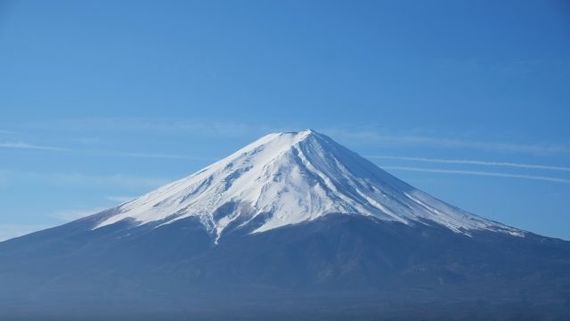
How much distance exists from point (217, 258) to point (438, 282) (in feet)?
75.1

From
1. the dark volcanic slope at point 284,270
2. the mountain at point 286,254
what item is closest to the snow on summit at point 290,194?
the mountain at point 286,254

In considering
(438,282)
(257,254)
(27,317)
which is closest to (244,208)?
(257,254)

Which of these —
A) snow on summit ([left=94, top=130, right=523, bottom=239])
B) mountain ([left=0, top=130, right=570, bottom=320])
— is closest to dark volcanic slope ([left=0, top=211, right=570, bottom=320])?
mountain ([left=0, top=130, right=570, bottom=320])

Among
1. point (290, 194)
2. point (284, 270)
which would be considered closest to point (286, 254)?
point (284, 270)

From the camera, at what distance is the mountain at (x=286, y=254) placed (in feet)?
256

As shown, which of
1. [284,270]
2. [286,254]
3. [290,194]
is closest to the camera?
[284,270]

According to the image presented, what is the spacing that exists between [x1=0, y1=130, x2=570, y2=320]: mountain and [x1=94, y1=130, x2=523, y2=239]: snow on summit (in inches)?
9.3

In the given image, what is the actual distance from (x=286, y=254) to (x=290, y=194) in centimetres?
1447

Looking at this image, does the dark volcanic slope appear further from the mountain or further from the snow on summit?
the snow on summit

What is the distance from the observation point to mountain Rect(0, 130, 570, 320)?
256 feet

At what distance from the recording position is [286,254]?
98375 millimetres

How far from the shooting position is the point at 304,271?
317 feet

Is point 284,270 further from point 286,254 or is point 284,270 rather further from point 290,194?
point 290,194

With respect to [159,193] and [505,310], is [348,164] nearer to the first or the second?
[159,193]
